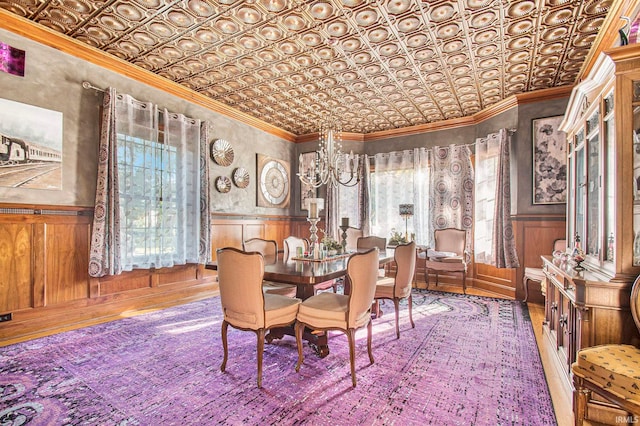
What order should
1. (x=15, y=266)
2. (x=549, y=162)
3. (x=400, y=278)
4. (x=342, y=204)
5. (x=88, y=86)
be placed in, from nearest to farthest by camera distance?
(x=15, y=266) → (x=400, y=278) → (x=88, y=86) → (x=549, y=162) → (x=342, y=204)

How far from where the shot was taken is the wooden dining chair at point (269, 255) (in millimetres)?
3350

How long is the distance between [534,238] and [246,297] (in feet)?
14.2

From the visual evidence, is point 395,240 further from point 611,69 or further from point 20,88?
point 20,88

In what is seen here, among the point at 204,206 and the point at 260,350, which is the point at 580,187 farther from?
the point at 204,206

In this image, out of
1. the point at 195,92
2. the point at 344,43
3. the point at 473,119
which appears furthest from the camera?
the point at 473,119

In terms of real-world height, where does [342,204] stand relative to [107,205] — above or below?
above

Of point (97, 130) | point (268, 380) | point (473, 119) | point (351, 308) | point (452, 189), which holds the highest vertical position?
point (473, 119)

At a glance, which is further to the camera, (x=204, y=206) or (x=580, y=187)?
(x=204, y=206)

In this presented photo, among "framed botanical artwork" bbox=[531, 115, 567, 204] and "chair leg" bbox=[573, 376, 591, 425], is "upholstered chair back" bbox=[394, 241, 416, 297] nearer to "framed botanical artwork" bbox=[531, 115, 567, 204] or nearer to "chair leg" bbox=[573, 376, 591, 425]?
"chair leg" bbox=[573, 376, 591, 425]

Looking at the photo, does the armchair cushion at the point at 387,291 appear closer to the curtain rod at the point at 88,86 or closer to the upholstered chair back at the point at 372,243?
the upholstered chair back at the point at 372,243

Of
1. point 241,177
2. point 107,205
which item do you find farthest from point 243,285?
point 241,177

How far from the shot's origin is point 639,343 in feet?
5.98

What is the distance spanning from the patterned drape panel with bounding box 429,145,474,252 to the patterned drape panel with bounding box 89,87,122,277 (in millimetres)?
4947

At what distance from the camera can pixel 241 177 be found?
5.61 m
